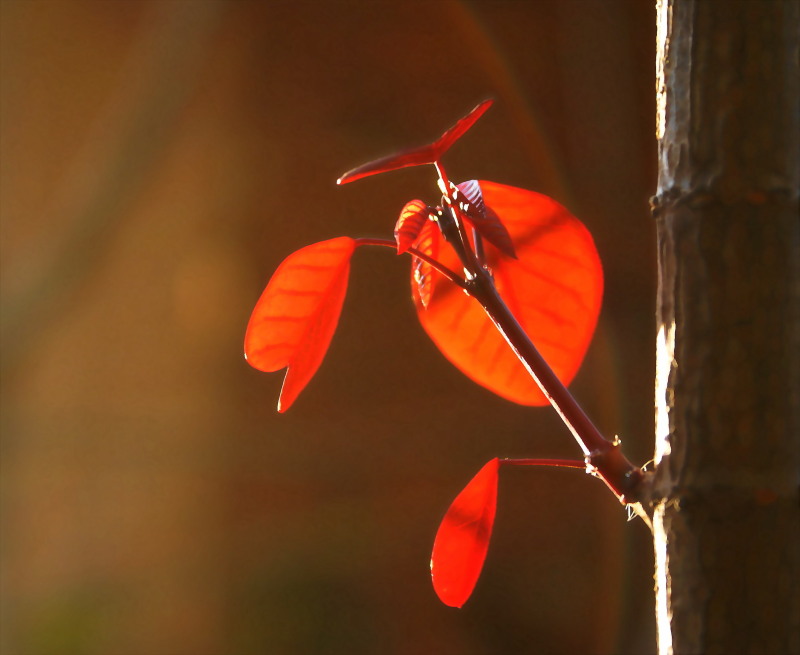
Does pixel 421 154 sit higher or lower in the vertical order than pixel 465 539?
higher

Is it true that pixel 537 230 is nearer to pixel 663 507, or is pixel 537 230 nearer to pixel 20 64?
pixel 663 507

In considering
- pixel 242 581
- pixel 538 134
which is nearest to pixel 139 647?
pixel 242 581

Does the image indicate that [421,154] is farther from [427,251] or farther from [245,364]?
[245,364]

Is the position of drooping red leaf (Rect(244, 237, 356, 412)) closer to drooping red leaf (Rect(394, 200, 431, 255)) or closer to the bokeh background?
drooping red leaf (Rect(394, 200, 431, 255))

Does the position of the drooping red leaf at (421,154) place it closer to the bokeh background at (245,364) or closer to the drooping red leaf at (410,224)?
the drooping red leaf at (410,224)

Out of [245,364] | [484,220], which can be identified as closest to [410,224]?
[484,220]

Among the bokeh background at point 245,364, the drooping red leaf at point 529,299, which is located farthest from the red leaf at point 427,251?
the bokeh background at point 245,364

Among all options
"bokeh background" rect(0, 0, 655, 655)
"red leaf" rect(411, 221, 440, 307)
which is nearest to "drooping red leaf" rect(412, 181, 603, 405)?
"red leaf" rect(411, 221, 440, 307)
